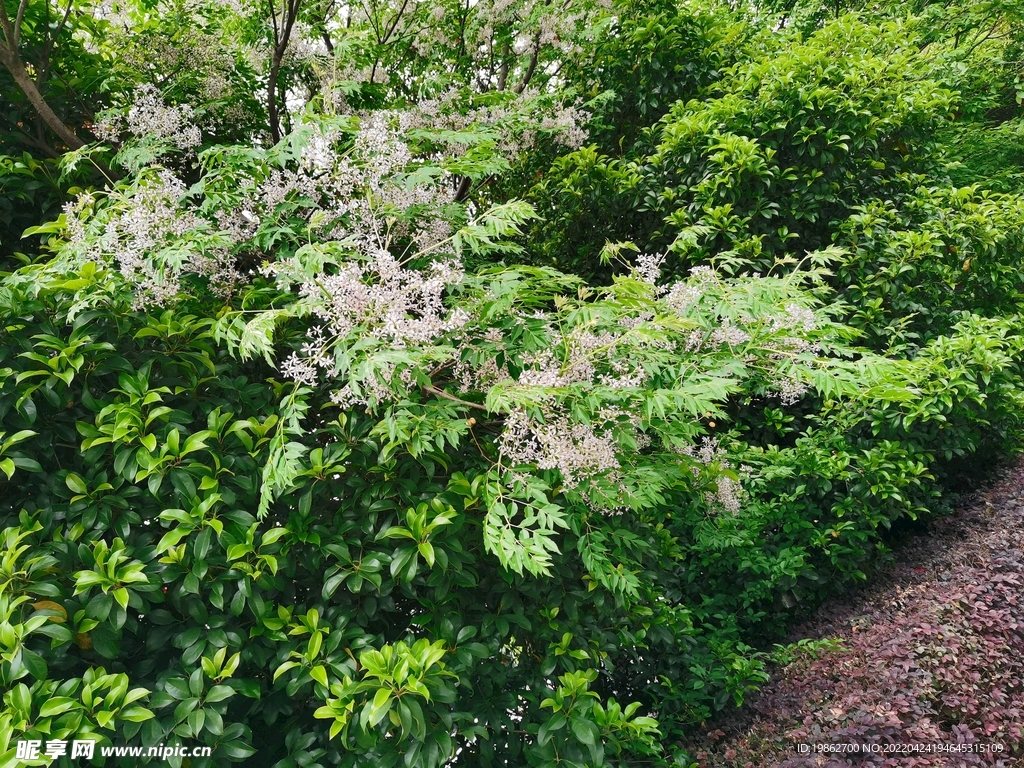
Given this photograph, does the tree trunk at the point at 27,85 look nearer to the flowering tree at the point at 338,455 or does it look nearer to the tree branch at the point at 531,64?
the flowering tree at the point at 338,455

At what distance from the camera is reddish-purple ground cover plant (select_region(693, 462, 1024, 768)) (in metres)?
2.77

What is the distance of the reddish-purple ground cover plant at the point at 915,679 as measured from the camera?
277 centimetres

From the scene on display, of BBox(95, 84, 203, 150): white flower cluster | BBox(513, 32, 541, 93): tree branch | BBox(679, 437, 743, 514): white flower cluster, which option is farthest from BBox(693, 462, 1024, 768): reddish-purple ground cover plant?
BBox(513, 32, 541, 93): tree branch

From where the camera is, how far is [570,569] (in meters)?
2.72

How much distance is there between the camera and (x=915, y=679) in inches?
119

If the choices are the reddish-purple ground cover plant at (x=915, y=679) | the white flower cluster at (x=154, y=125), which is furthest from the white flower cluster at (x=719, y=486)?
the white flower cluster at (x=154, y=125)

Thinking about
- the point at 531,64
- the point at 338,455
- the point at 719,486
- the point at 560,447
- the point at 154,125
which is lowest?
the point at 719,486

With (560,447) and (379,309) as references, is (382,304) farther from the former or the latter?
(560,447)

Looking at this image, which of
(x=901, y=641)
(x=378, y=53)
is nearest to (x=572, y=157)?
(x=378, y=53)

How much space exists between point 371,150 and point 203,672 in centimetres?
211

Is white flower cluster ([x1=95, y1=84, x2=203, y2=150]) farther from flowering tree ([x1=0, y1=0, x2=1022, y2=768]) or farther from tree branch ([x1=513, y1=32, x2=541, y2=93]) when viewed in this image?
tree branch ([x1=513, y1=32, x2=541, y2=93])

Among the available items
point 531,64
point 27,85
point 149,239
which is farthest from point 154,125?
point 531,64

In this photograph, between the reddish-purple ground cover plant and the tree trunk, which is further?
the tree trunk

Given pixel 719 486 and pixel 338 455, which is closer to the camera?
pixel 338 455
